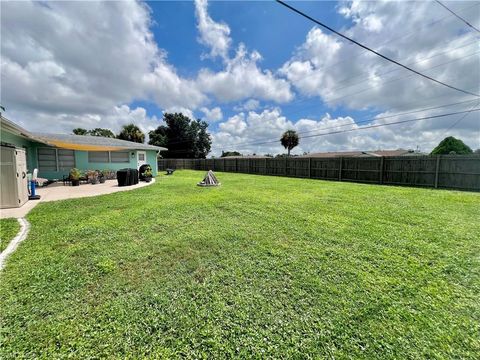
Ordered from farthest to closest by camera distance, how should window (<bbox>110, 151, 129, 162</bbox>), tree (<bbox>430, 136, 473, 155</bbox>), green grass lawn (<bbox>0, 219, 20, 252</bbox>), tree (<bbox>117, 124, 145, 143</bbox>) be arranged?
tree (<bbox>117, 124, 145, 143</bbox>), tree (<bbox>430, 136, 473, 155</bbox>), window (<bbox>110, 151, 129, 162</bbox>), green grass lawn (<bbox>0, 219, 20, 252</bbox>)

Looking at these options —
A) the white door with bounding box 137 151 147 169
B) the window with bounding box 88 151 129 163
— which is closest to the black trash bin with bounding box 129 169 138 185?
the window with bounding box 88 151 129 163

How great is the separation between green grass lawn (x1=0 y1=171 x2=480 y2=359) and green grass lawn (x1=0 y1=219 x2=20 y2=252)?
31 cm

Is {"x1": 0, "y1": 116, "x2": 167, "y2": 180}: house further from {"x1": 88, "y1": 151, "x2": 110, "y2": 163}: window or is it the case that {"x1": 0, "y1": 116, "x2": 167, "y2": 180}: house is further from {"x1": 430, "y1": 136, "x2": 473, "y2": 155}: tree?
{"x1": 430, "y1": 136, "x2": 473, "y2": 155}: tree

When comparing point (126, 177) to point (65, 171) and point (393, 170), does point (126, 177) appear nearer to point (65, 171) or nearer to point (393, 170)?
point (65, 171)

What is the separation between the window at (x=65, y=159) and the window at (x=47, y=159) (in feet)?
Result: 0.82

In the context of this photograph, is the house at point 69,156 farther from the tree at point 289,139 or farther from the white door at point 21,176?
the tree at point 289,139

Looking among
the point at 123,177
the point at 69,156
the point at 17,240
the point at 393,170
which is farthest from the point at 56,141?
the point at 393,170

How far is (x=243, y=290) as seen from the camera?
2.50 metres

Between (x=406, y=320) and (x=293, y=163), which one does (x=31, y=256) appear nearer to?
(x=406, y=320)

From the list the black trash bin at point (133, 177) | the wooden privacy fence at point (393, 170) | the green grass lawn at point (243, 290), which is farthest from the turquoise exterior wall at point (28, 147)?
the wooden privacy fence at point (393, 170)

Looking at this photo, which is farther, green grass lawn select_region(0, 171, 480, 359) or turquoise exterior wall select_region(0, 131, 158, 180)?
turquoise exterior wall select_region(0, 131, 158, 180)

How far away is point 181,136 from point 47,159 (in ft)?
87.0

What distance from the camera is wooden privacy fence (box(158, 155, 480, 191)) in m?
10.1

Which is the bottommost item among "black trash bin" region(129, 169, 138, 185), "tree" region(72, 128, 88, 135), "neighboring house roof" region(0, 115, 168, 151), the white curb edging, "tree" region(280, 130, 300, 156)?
the white curb edging
